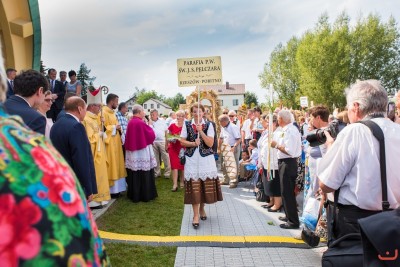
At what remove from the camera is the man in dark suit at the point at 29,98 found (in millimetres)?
3630

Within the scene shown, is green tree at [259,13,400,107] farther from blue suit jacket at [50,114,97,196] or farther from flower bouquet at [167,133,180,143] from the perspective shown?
blue suit jacket at [50,114,97,196]

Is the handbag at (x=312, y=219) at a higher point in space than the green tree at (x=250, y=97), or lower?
lower

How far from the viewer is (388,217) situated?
6.91 feet

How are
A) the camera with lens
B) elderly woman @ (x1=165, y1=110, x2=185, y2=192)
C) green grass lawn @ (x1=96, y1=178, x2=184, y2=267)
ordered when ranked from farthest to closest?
elderly woman @ (x1=165, y1=110, x2=185, y2=192) < green grass lawn @ (x1=96, y1=178, x2=184, y2=267) < the camera with lens

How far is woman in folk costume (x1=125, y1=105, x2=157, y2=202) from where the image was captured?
8.52m

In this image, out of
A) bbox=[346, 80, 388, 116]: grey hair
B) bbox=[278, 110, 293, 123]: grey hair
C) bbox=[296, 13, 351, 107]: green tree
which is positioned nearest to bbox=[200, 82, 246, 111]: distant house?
bbox=[296, 13, 351, 107]: green tree

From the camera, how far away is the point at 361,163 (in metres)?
2.79

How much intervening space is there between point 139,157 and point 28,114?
200 inches

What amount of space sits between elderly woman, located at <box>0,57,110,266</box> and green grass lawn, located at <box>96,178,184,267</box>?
13.1 ft

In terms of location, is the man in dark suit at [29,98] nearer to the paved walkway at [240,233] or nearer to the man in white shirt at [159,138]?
the paved walkway at [240,233]

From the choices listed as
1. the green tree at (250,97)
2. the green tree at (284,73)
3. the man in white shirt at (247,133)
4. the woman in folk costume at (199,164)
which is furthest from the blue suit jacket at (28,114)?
the green tree at (250,97)

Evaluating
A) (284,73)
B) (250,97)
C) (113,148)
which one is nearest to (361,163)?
(113,148)

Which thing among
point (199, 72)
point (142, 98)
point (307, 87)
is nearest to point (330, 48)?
point (307, 87)

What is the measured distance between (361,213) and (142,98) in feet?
409
